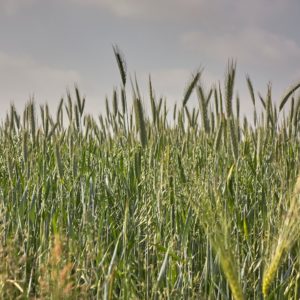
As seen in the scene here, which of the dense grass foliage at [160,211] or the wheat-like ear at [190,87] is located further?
the wheat-like ear at [190,87]

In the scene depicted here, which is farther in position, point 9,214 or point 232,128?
point 9,214

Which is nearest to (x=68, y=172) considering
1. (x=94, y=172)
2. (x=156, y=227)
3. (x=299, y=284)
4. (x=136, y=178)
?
(x=94, y=172)

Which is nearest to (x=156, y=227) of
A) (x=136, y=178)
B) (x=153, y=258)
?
(x=153, y=258)

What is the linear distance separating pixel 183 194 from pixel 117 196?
0.36m

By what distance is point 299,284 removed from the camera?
1.85m

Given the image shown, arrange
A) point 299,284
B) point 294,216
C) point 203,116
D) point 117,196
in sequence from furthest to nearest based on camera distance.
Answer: point 117,196 → point 203,116 → point 299,284 → point 294,216

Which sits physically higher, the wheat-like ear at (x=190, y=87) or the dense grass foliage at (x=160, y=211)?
the wheat-like ear at (x=190, y=87)

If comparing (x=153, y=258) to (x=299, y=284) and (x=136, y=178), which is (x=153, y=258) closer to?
(x=136, y=178)

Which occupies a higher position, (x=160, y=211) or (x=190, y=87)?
(x=190, y=87)

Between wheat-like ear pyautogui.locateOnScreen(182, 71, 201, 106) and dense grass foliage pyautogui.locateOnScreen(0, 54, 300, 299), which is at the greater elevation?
wheat-like ear pyautogui.locateOnScreen(182, 71, 201, 106)

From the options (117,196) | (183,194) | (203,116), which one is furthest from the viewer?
(117,196)

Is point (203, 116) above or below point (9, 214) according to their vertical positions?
above

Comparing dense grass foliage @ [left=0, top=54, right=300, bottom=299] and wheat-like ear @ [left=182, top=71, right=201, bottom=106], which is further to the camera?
wheat-like ear @ [left=182, top=71, right=201, bottom=106]

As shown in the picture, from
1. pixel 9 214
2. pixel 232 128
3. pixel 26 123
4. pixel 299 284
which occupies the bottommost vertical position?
pixel 299 284
